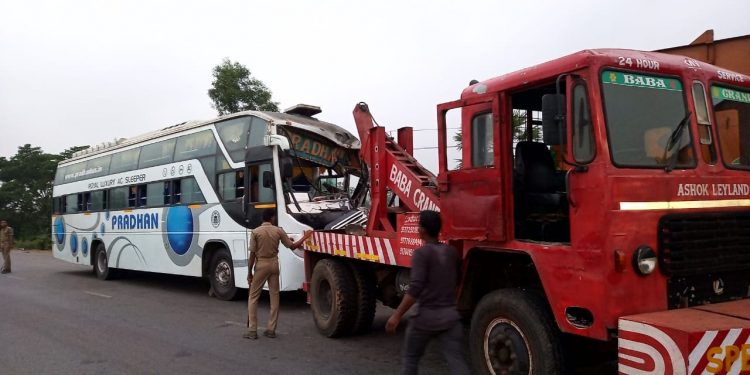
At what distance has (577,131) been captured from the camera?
3.89m

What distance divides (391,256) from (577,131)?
9.06 ft

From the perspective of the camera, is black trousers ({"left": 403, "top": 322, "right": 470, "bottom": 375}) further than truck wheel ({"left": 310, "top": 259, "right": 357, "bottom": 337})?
No

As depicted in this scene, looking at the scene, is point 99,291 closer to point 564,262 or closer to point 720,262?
point 564,262

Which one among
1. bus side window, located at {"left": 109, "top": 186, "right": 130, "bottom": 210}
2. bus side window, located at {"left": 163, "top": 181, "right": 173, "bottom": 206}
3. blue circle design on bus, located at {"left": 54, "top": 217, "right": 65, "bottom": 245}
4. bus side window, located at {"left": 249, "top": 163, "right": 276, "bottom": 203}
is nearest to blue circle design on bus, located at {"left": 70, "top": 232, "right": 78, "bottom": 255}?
blue circle design on bus, located at {"left": 54, "top": 217, "right": 65, "bottom": 245}

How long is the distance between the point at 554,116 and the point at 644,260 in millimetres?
1138

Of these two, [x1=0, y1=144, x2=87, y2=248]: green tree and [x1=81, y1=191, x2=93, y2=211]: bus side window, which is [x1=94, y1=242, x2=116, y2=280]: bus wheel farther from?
[x1=0, y1=144, x2=87, y2=248]: green tree

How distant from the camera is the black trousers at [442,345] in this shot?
3.82m

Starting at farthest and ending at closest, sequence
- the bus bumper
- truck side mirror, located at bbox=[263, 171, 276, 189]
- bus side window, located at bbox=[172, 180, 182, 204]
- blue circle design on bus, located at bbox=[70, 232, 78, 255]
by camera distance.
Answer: blue circle design on bus, located at bbox=[70, 232, 78, 255] < bus side window, located at bbox=[172, 180, 182, 204] < truck side mirror, located at bbox=[263, 171, 276, 189] < the bus bumper

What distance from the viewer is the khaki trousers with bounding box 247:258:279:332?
23.7 feet

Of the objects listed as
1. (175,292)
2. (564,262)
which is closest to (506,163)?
(564,262)

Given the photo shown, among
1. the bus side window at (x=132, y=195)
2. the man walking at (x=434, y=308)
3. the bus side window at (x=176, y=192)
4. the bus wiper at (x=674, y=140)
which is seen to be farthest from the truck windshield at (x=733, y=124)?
the bus side window at (x=132, y=195)

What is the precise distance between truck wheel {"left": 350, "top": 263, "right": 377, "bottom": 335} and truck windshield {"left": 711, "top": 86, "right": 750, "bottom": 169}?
4203 millimetres

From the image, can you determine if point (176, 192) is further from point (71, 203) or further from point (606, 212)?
point (606, 212)

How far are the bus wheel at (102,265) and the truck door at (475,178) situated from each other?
40.7 ft
